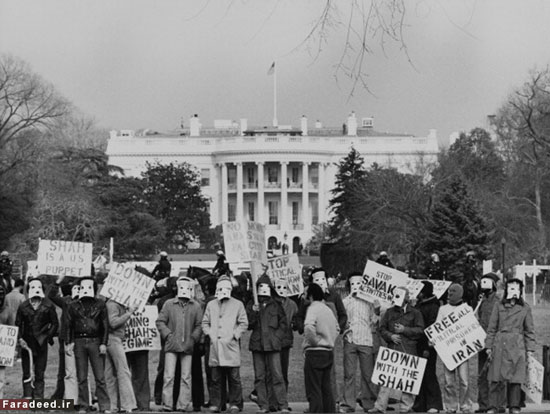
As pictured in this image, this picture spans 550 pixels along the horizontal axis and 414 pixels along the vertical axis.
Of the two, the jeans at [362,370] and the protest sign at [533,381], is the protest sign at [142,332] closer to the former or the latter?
the jeans at [362,370]

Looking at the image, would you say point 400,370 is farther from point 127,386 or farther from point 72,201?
point 72,201

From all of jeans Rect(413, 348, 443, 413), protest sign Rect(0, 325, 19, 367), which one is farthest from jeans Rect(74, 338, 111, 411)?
jeans Rect(413, 348, 443, 413)

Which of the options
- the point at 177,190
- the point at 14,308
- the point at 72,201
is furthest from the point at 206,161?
the point at 14,308

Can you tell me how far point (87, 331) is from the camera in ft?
54.1

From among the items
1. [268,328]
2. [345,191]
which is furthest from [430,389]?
[345,191]

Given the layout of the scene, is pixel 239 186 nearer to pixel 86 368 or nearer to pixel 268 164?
pixel 268 164

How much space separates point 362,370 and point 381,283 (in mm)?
1038

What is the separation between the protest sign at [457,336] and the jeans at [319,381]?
1.30m

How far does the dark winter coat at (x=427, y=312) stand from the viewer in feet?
57.1

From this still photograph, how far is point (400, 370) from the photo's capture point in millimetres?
16953

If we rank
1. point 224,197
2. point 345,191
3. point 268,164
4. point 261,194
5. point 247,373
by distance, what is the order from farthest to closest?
point 224,197
point 268,164
point 261,194
point 345,191
point 247,373

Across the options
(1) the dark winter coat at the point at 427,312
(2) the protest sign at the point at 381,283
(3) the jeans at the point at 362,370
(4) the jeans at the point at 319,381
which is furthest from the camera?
(2) the protest sign at the point at 381,283

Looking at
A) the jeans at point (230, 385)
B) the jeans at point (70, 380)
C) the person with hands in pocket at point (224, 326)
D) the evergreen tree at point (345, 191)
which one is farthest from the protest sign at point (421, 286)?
the evergreen tree at point (345, 191)

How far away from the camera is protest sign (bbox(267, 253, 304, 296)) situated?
→ 19.4 metres
